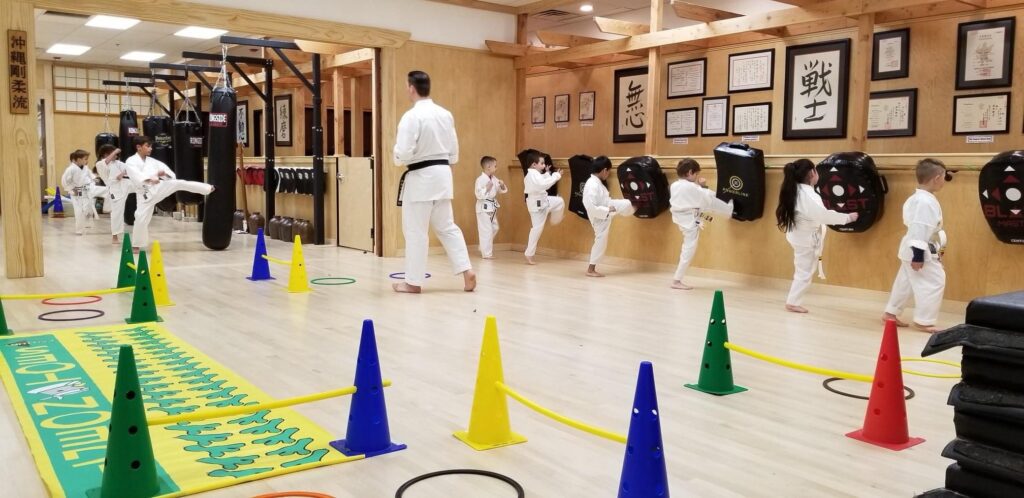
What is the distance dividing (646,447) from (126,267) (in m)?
5.51

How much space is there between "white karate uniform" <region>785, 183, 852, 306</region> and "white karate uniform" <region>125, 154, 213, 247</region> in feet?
22.6

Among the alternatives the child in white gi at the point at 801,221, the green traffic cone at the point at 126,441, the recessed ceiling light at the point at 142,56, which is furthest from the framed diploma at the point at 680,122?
the recessed ceiling light at the point at 142,56

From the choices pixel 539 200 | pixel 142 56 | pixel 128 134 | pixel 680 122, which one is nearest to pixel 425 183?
pixel 539 200

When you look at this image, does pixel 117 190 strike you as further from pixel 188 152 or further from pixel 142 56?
pixel 142 56

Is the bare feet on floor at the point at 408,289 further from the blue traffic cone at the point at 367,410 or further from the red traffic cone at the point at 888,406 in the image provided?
the red traffic cone at the point at 888,406

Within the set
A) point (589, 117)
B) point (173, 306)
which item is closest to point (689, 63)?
point (589, 117)

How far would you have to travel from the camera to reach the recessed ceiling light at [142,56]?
16.2m

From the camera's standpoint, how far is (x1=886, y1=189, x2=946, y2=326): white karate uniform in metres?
5.55

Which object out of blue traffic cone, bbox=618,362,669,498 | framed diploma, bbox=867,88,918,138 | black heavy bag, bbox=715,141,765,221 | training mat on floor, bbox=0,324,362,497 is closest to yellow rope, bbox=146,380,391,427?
training mat on floor, bbox=0,324,362,497

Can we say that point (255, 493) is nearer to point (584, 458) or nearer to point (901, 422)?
point (584, 458)

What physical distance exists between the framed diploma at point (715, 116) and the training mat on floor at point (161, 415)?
290 inches

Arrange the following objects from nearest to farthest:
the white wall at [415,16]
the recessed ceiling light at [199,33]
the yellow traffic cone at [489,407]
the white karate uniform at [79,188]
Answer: the yellow traffic cone at [489,407] → the white wall at [415,16] → the white karate uniform at [79,188] → the recessed ceiling light at [199,33]

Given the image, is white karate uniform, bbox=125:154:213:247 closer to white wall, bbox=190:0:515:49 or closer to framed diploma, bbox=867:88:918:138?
white wall, bbox=190:0:515:49

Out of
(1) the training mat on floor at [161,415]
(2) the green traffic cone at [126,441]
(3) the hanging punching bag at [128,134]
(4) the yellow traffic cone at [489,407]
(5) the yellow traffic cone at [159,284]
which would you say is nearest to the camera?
(2) the green traffic cone at [126,441]
